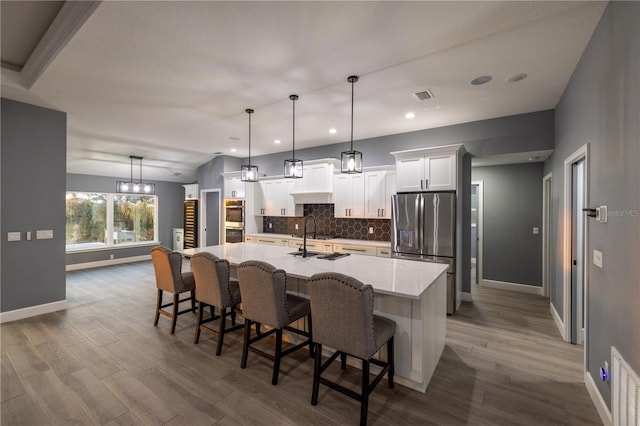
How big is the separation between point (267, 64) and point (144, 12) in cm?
103

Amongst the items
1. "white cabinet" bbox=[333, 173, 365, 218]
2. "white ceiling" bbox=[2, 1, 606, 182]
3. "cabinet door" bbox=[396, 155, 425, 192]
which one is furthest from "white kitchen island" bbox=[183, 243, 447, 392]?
"white cabinet" bbox=[333, 173, 365, 218]

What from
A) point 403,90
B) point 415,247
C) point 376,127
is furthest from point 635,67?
point 376,127

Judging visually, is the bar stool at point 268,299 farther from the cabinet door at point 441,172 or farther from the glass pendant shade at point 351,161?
the cabinet door at point 441,172

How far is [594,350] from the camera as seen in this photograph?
224cm

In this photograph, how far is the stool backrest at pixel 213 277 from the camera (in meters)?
2.82

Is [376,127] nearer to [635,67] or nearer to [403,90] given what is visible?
[403,90]

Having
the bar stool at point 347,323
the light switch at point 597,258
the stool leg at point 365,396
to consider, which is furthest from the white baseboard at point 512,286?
the stool leg at point 365,396

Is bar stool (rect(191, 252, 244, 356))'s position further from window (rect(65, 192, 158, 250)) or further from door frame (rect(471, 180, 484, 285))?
window (rect(65, 192, 158, 250))

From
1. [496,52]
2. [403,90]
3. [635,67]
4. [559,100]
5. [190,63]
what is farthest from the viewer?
[559,100]

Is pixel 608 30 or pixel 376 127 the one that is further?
pixel 376 127

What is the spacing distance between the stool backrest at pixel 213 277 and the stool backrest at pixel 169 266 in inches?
17.5

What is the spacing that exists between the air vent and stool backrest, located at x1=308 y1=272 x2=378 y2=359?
2520 millimetres

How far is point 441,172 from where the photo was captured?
4.15m

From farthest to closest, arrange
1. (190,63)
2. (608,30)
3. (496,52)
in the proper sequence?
1. (190,63)
2. (496,52)
3. (608,30)
